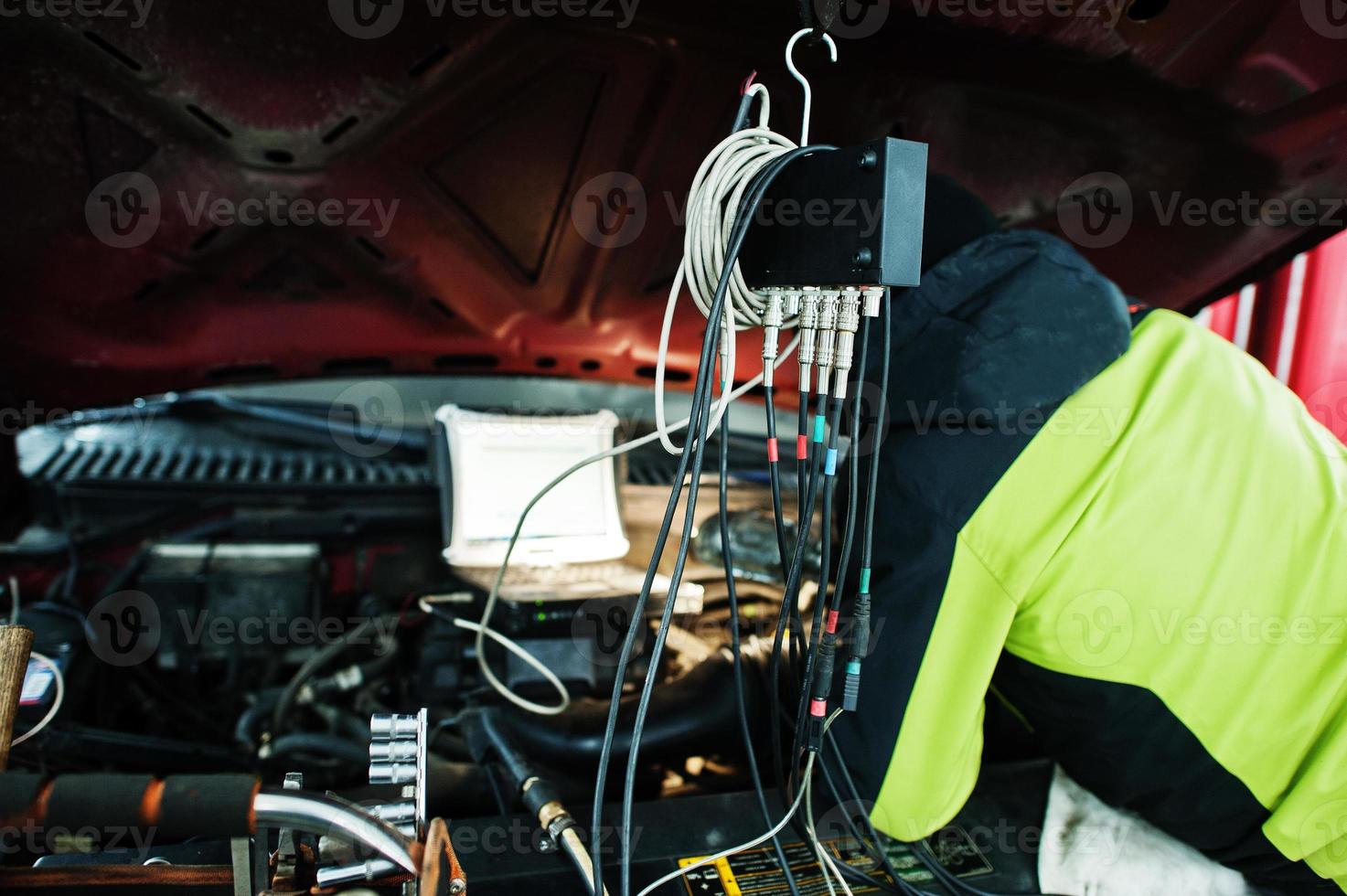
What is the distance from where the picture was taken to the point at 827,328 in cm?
81

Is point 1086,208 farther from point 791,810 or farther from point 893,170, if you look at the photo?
point 791,810

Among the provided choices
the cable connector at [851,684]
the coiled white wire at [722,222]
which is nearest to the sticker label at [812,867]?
the cable connector at [851,684]

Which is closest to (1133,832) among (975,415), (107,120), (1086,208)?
(975,415)

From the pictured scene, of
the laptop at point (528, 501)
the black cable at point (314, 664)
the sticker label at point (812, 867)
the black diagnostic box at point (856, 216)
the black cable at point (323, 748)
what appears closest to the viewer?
the black diagnostic box at point (856, 216)

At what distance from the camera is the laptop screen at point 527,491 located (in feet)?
5.32

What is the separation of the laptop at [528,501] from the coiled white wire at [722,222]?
769mm

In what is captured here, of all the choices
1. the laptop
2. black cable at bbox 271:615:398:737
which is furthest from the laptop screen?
black cable at bbox 271:615:398:737

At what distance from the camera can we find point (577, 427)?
1.73 m

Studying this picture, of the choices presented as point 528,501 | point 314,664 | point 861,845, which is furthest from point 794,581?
point 314,664

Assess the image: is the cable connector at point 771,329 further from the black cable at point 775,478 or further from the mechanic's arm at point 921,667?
the mechanic's arm at point 921,667

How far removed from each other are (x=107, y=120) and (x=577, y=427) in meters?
0.92

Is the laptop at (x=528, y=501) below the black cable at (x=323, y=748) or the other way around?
the other way around

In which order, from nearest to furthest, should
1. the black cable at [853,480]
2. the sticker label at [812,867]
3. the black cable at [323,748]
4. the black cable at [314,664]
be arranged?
1. the black cable at [853,480]
2. the sticker label at [812,867]
3. the black cable at [323,748]
4. the black cable at [314,664]

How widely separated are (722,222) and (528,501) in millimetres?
908
